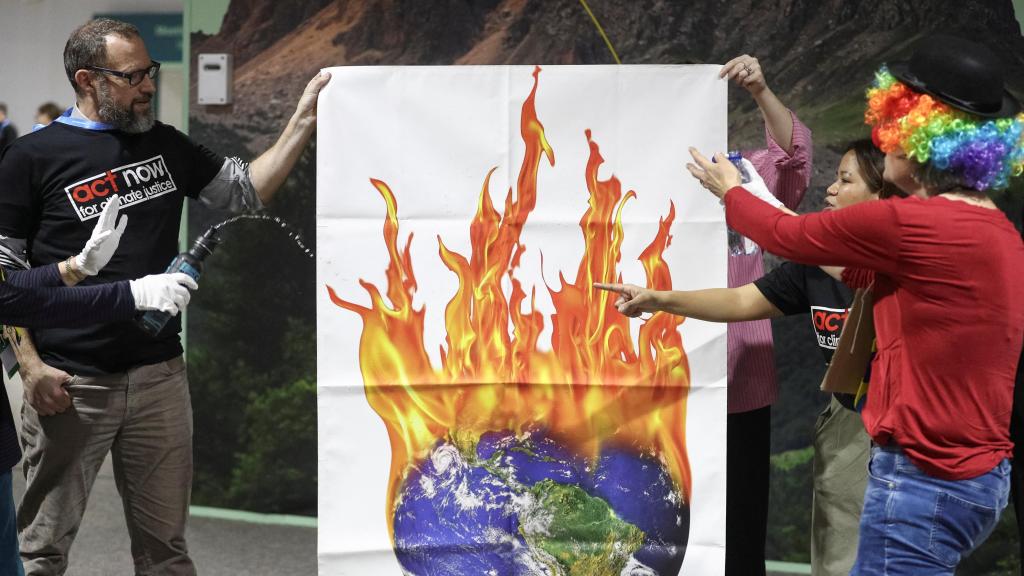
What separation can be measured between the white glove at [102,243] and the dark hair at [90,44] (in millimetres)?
329

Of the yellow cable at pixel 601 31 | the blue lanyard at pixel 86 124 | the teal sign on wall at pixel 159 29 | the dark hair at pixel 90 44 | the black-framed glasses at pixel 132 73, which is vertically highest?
the teal sign on wall at pixel 159 29

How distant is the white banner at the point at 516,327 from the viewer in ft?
7.54

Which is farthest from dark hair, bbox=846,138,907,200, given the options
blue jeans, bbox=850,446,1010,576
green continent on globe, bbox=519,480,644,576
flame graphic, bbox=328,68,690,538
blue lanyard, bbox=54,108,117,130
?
blue lanyard, bbox=54,108,117,130

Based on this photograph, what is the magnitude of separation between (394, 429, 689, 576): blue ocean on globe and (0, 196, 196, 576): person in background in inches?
26.3

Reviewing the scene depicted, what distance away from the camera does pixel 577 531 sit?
7.72 ft

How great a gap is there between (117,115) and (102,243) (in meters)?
0.34

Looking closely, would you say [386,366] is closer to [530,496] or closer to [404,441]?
[404,441]

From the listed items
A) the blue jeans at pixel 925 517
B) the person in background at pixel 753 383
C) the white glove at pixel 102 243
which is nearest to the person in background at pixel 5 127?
the white glove at pixel 102 243

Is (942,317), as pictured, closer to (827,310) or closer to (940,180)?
(940,180)

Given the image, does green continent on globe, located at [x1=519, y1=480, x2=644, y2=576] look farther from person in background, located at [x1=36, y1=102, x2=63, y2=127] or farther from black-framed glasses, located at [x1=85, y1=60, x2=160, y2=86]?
Result: person in background, located at [x1=36, y1=102, x2=63, y2=127]

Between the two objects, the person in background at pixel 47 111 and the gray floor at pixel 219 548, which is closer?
the gray floor at pixel 219 548

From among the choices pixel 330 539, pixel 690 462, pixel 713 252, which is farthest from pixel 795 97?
pixel 330 539

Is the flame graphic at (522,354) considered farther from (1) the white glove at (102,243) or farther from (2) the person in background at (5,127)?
(2) the person in background at (5,127)

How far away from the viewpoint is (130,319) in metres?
2.26
